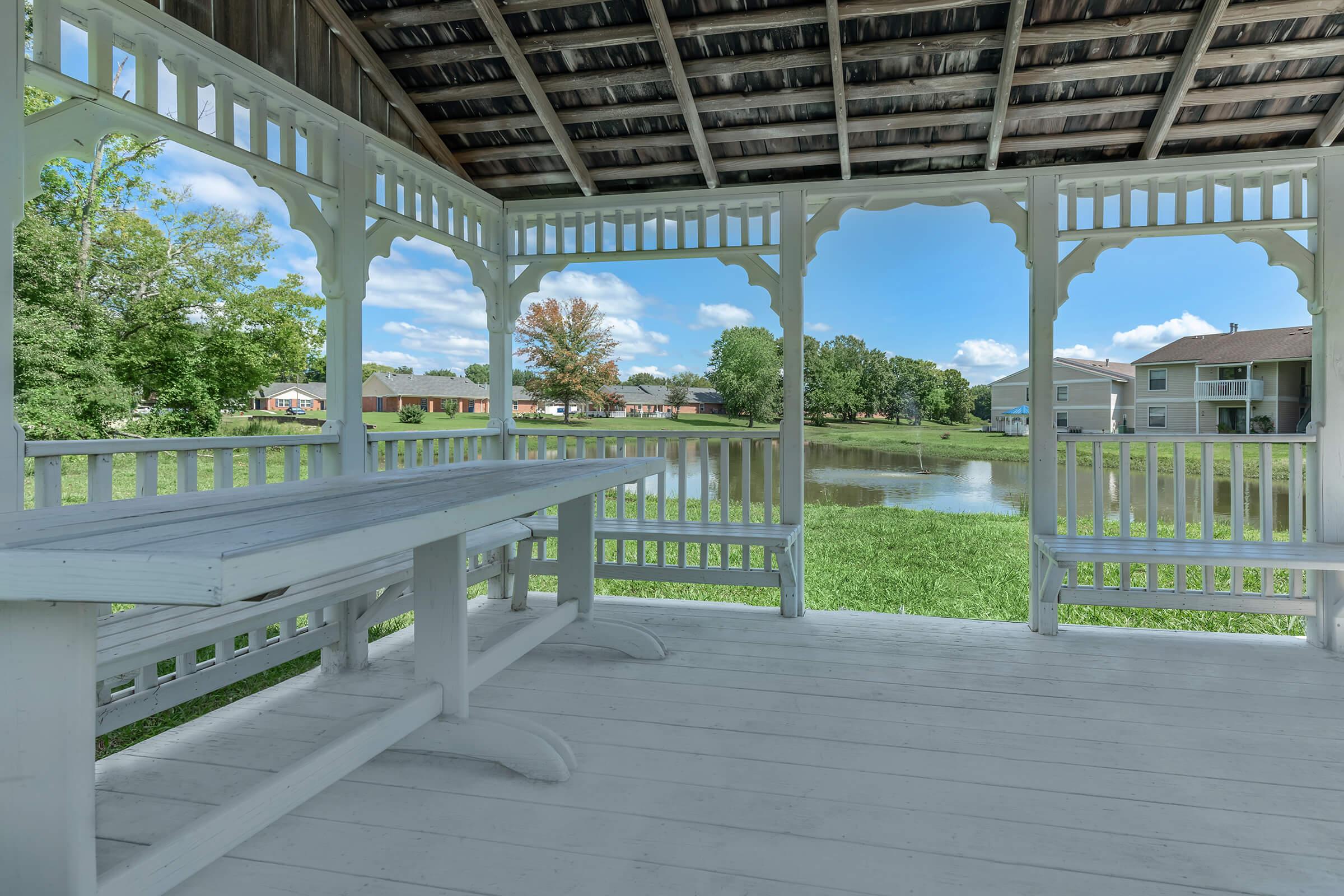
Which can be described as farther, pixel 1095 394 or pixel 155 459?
pixel 1095 394

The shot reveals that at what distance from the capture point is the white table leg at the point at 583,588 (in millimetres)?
2994

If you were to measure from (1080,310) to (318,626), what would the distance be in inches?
445

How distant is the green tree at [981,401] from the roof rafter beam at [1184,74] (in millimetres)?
7393

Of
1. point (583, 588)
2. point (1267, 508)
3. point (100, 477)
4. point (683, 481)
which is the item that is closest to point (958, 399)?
point (1267, 508)

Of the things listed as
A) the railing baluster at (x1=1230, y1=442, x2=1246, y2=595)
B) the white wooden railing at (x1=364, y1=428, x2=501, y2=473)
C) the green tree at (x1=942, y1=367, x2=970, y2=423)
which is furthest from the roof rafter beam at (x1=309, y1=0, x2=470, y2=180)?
the green tree at (x1=942, y1=367, x2=970, y2=423)

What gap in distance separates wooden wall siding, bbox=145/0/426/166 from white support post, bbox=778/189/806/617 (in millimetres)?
2110

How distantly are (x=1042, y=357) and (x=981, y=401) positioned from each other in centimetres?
752

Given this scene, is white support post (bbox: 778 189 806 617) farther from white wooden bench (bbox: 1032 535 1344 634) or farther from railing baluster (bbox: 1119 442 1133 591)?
railing baluster (bbox: 1119 442 1133 591)

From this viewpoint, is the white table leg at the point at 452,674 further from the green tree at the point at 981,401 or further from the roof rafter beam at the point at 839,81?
the green tree at the point at 981,401

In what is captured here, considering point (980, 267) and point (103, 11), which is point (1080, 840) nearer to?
point (103, 11)

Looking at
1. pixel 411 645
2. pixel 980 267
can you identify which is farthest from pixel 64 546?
pixel 980 267

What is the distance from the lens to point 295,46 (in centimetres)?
292

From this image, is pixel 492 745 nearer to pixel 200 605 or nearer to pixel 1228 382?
pixel 200 605

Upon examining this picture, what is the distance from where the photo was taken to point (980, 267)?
39.7 feet
